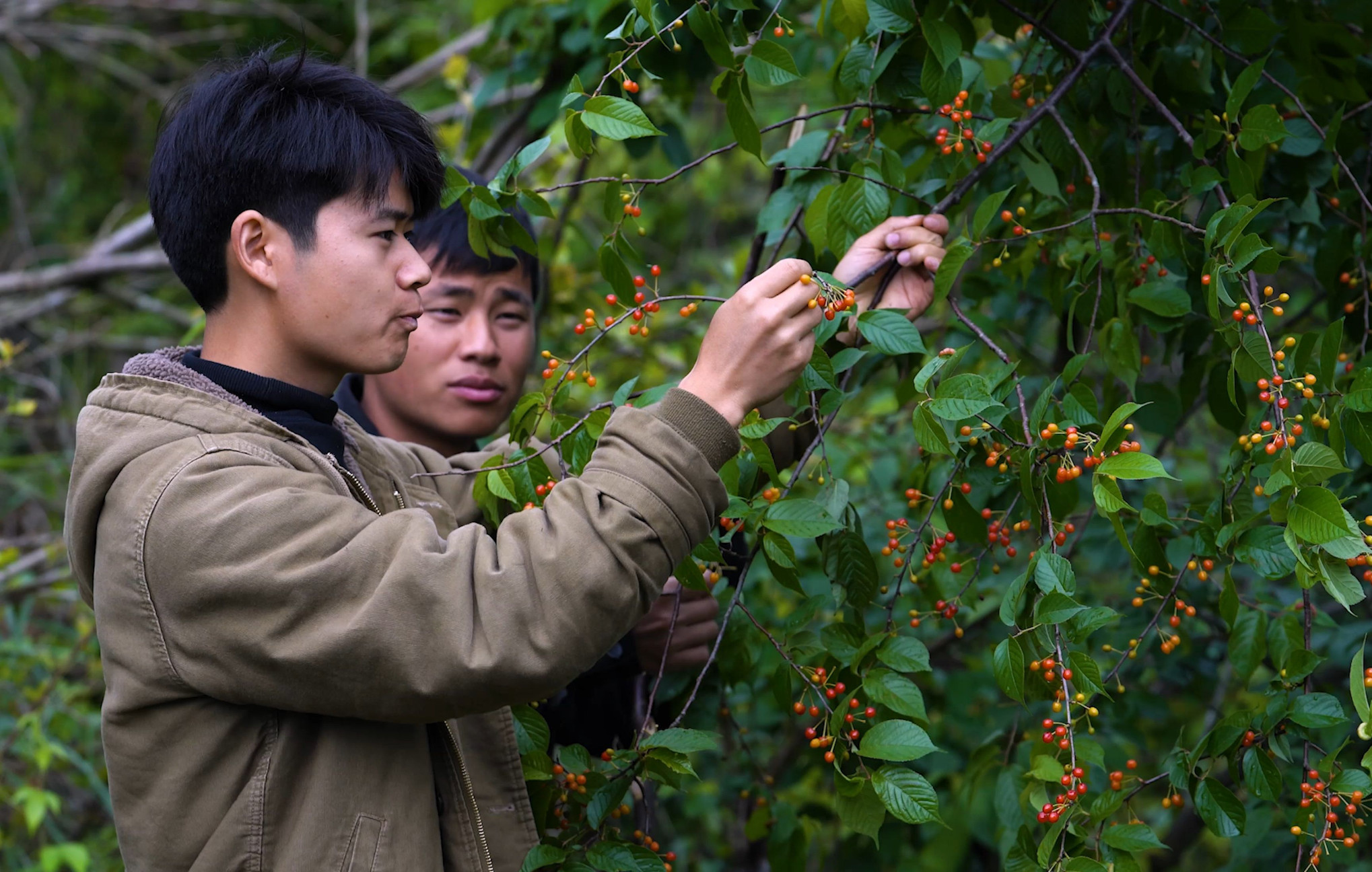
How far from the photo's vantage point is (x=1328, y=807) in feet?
4.17

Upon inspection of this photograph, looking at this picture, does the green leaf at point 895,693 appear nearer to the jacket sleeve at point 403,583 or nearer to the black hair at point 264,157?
the jacket sleeve at point 403,583

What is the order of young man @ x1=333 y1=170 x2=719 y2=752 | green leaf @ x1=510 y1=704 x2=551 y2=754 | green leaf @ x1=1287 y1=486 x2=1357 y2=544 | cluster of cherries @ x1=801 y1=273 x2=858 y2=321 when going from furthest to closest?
young man @ x1=333 y1=170 x2=719 y2=752 → green leaf @ x1=510 y1=704 x2=551 y2=754 → cluster of cherries @ x1=801 y1=273 x2=858 y2=321 → green leaf @ x1=1287 y1=486 x2=1357 y2=544

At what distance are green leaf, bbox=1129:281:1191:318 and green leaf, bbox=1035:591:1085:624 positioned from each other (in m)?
0.49

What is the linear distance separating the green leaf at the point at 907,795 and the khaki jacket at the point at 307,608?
383 millimetres

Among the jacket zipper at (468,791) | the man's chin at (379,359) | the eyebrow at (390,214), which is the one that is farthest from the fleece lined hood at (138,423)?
the jacket zipper at (468,791)

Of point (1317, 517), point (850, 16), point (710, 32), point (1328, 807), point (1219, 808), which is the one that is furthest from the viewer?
point (850, 16)

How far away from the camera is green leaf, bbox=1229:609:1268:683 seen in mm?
1508

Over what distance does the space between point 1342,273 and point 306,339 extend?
1.45 metres

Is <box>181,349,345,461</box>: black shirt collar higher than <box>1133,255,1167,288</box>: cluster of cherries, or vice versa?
<box>181,349,345,461</box>: black shirt collar

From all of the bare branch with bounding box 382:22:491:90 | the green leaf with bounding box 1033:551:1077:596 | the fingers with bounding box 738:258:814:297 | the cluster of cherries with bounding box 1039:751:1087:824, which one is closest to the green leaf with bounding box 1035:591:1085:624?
the green leaf with bounding box 1033:551:1077:596

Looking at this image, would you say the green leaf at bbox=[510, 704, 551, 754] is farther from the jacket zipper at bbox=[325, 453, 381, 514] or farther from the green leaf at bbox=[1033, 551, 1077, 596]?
the green leaf at bbox=[1033, 551, 1077, 596]

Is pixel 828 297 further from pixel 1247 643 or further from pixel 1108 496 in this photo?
pixel 1247 643

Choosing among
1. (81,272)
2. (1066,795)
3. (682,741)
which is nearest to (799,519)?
(682,741)

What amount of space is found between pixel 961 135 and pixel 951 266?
0.75 feet
